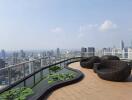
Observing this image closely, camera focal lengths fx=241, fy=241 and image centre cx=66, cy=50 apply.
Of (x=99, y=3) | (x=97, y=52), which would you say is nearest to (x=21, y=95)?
(x=99, y=3)

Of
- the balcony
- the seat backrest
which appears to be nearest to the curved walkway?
the balcony

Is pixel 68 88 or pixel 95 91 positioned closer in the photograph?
pixel 95 91

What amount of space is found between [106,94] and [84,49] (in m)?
16.1

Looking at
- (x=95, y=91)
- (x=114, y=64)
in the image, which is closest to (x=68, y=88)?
(x=95, y=91)

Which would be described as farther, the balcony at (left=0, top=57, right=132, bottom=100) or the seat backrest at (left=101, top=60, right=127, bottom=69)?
the seat backrest at (left=101, top=60, right=127, bottom=69)

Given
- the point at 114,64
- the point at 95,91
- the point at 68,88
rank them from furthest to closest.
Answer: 1. the point at 114,64
2. the point at 68,88
3. the point at 95,91

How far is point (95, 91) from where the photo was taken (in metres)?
7.37

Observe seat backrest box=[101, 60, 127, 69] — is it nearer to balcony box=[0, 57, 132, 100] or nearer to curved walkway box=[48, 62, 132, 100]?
balcony box=[0, 57, 132, 100]

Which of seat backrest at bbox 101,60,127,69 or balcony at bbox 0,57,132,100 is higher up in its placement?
seat backrest at bbox 101,60,127,69

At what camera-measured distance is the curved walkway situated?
6.58 metres

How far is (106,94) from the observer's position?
22.7ft

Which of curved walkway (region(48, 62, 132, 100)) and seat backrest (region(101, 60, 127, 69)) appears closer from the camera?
curved walkway (region(48, 62, 132, 100))

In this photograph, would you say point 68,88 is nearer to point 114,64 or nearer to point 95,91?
point 95,91

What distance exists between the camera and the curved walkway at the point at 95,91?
6.58m
